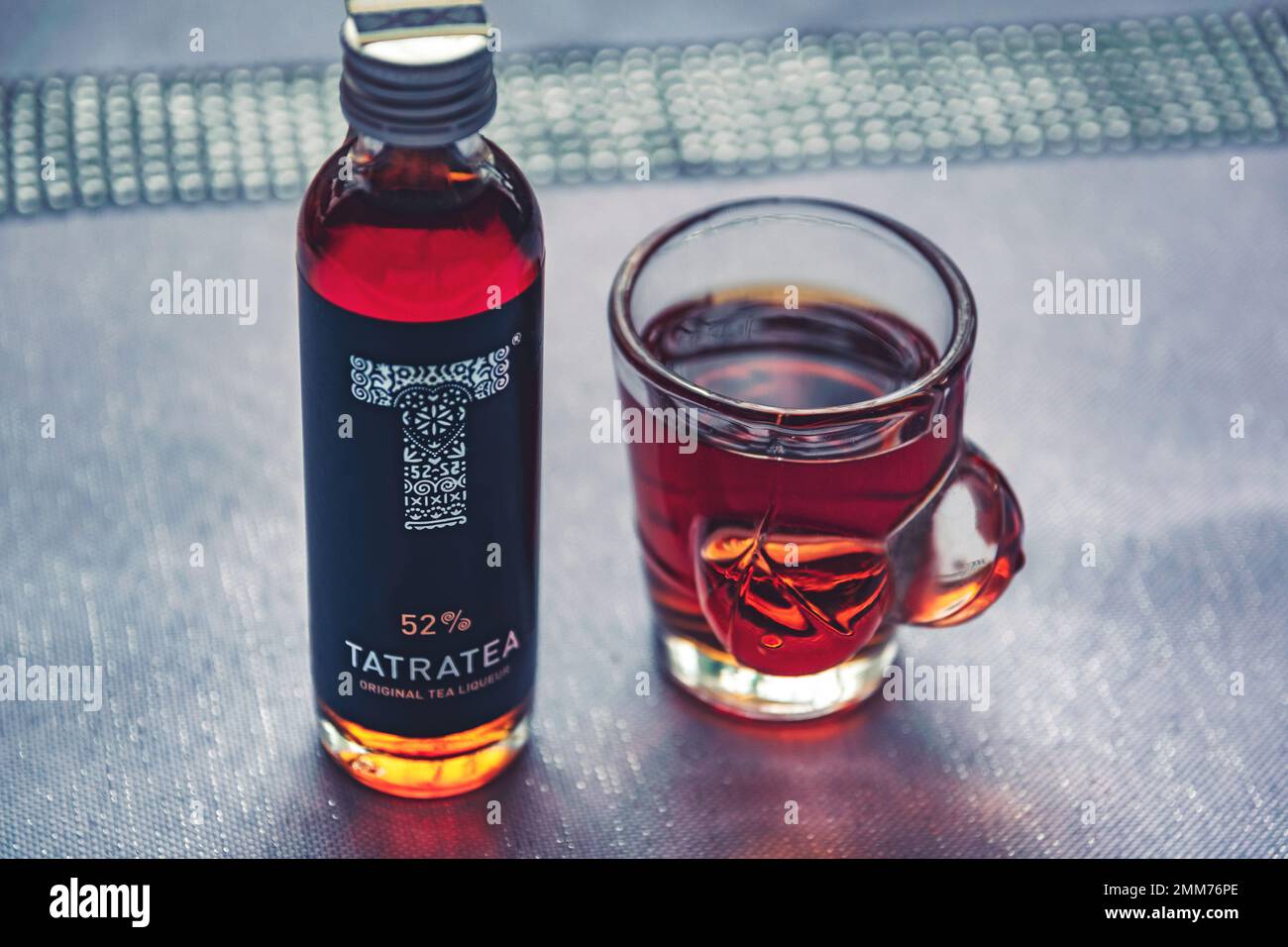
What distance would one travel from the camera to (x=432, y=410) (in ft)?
1.83

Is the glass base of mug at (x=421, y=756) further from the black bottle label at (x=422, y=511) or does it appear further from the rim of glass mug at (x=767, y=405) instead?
the rim of glass mug at (x=767, y=405)

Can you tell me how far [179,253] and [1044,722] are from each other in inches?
18.6

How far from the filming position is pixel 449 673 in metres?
0.62

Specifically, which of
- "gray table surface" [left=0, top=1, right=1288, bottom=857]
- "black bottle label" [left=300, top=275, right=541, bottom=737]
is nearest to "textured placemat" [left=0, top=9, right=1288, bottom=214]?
"gray table surface" [left=0, top=1, right=1288, bottom=857]

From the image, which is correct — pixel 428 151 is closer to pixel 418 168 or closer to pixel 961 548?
pixel 418 168

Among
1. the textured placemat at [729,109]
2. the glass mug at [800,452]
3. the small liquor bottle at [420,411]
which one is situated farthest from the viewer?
the textured placemat at [729,109]

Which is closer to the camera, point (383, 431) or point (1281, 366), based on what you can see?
point (383, 431)

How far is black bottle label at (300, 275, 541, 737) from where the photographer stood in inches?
21.6

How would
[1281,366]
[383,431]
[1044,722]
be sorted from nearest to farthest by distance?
[383,431] → [1044,722] → [1281,366]

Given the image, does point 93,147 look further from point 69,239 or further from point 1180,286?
point 1180,286

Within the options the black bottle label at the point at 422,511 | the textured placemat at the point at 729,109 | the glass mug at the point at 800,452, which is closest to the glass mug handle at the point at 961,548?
the glass mug at the point at 800,452

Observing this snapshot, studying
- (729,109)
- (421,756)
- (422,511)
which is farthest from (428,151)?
(729,109)

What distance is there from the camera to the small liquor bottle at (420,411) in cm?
50
